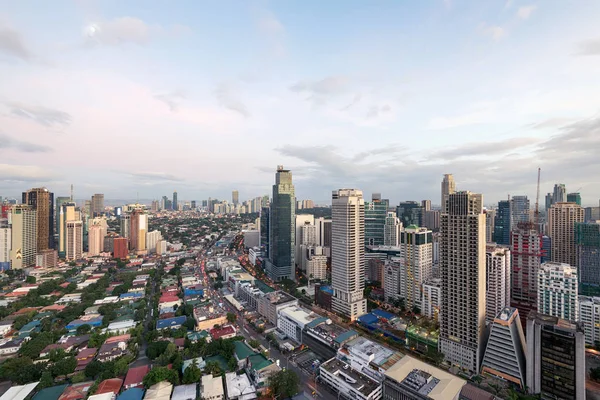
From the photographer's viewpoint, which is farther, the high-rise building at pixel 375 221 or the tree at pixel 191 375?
the high-rise building at pixel 375 221

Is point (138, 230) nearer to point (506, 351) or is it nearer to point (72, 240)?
point (72, 240)

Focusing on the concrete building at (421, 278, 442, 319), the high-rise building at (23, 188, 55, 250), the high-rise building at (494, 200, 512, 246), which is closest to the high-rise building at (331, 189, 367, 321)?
the concrete building at (421, 278, 442, 319)

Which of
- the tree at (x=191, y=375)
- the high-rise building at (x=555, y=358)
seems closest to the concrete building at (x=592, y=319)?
the high-rise building at (x=555, y=358)

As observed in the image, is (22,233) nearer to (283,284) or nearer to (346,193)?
(283,284)

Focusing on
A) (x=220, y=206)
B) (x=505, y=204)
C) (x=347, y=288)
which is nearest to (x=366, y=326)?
(x=347, y=288)

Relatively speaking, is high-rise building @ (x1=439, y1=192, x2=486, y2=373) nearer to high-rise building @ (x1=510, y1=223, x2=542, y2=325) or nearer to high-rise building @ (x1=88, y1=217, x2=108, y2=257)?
high-rise building @ (x1=510, y1=223, x2=542, y2=325)

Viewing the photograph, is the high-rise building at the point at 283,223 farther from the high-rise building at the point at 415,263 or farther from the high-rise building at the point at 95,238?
the high-rise building at the point at 95,238
